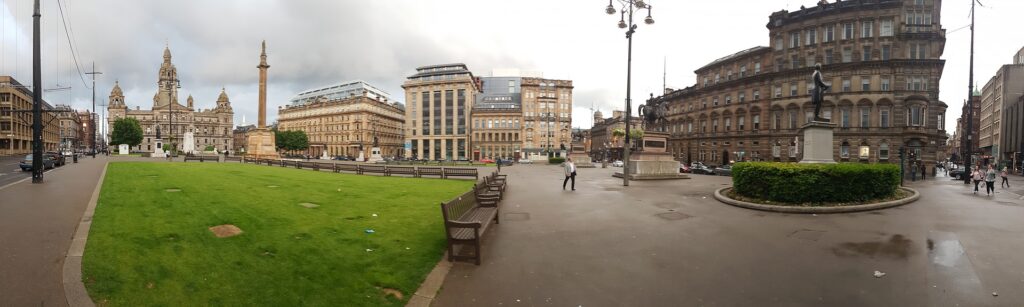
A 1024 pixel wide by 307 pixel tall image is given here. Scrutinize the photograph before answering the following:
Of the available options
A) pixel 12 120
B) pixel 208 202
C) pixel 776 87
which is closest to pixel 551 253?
pixel 208 202

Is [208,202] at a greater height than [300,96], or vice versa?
[300,96]

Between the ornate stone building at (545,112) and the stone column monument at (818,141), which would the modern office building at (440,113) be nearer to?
the ornate stone building at (545,112)

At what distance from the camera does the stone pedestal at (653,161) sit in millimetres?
24859

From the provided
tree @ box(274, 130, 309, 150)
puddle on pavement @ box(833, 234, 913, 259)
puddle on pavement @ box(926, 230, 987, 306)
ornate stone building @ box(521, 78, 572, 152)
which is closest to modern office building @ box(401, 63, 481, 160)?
ornate stone building @ box(521, 78, 572, 152)

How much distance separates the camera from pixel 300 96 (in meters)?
157

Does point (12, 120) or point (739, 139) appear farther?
point (12, 120)

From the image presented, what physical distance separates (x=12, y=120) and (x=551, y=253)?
340ft

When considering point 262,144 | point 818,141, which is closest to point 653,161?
point 818,141

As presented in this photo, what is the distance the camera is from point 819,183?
12094mm

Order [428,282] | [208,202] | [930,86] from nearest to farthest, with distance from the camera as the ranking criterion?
[428,282] < [208,202] < [930,86]

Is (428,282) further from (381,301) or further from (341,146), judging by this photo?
(341,146)

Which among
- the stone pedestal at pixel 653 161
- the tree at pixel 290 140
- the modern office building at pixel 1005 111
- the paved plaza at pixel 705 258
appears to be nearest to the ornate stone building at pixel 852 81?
the stone pedestal at pixel 653 161

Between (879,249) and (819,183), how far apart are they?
17.8 ft

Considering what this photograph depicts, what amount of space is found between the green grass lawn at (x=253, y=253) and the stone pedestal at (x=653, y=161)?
17.5m
